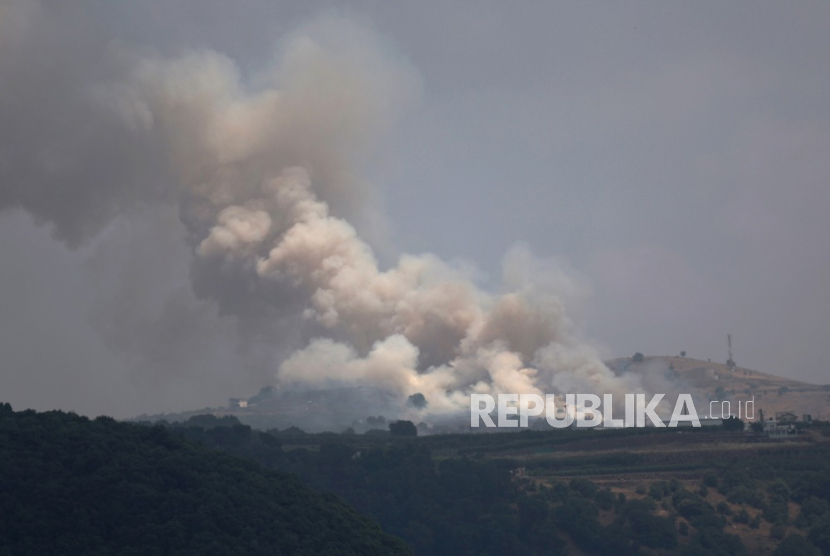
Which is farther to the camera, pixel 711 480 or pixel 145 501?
pixel 711 480

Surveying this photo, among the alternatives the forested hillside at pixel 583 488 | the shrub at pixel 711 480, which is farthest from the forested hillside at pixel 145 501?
the shrub at pixel 711 480

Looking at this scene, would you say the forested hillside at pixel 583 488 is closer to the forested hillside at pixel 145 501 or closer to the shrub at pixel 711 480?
the shrub at pixel 711 480

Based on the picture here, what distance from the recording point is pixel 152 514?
218ft

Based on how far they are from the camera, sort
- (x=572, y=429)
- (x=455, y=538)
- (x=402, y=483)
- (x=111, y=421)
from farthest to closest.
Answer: (x=572, y=429), (x=402, y=483), (x=455, y=538), (x=111, y=421)

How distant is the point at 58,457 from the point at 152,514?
702 cm

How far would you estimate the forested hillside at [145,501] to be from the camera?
6372 cm

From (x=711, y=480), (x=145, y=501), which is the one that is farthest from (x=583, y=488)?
(x=145, y=501)

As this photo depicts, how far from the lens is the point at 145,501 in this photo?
221 ft

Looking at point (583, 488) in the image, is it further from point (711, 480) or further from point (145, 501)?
point (145, 501)

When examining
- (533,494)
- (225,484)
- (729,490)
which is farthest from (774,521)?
(225,484)

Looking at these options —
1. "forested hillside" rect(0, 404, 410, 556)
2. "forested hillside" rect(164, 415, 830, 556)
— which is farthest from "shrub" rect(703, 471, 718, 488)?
"forested hillside" rect(0, 404, 410, 556)

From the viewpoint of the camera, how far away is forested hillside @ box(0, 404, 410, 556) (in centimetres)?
6372

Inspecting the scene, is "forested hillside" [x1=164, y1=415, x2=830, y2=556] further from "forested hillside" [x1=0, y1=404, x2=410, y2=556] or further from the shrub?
"forested hillside" [x1=0, y1=404, x2=410, y2=556]

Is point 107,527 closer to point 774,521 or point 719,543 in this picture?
point 719,543
